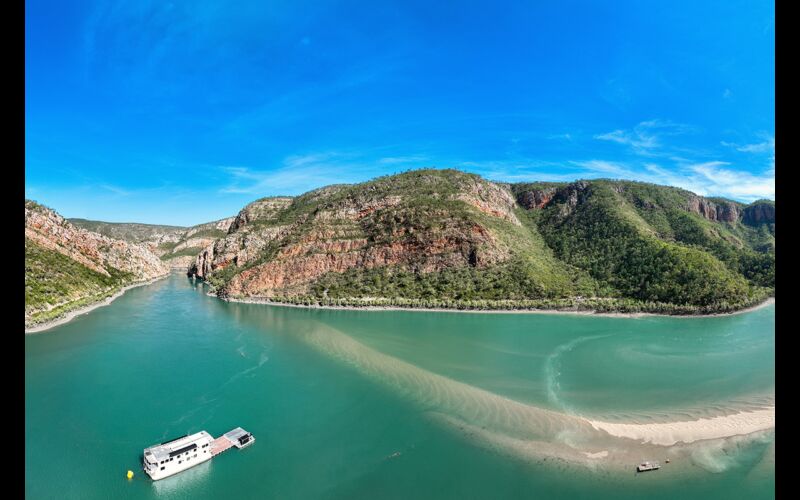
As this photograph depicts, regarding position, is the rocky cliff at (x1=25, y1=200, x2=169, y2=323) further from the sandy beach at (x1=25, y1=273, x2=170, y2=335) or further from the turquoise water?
the turquoise water

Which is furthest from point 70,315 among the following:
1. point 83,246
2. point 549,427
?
point 549,427

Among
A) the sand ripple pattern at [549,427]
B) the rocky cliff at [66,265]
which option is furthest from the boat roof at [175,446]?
the rocky cliff at [66,265]

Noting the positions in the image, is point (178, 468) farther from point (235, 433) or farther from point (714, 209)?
point (714, 209)

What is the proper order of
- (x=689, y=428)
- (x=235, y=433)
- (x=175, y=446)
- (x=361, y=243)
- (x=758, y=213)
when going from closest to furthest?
(x=175, y=446), (x=235, y=433), (x=689, y=428), (x=361, y=243), (x=758, y=213)

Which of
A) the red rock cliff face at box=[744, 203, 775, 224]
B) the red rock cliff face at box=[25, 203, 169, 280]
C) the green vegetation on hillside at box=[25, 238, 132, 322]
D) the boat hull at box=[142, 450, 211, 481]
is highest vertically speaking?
the red rock cliff face at box=[744, 203, 775, 224]

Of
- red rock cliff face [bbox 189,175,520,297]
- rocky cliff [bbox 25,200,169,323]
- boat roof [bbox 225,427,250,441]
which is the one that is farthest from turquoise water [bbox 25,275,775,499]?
red rock cliff face [bbox 189,175,520,297]
